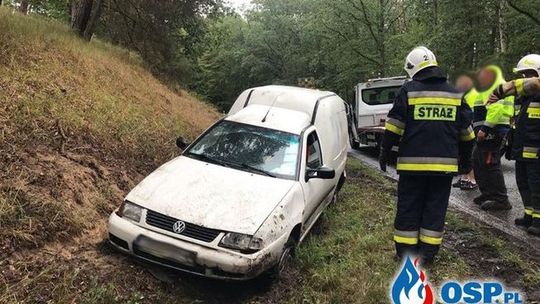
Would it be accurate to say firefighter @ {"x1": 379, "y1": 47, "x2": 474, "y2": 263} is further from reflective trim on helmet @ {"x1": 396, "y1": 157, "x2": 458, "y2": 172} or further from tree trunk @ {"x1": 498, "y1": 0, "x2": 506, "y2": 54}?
tree trunk @ {"x1": 498, "y1": 0, "x2": 506, "y2": 54}

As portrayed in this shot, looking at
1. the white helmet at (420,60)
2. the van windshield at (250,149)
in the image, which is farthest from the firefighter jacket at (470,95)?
the van windshield at (250,149)

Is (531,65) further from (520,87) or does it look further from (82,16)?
(82,16)

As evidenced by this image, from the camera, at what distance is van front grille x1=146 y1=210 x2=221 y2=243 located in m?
4.25

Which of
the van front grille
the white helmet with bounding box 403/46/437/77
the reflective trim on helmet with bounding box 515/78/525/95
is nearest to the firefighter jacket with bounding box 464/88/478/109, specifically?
the white helmet with bounding box 403/46/437/77

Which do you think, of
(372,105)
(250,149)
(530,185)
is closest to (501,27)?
(372,105)

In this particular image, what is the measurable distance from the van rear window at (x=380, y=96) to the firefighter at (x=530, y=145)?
27.4 ft

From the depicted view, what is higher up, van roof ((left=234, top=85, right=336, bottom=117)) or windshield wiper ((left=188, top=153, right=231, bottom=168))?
van roof ((left=234, top=85, right=336, bottom=117))

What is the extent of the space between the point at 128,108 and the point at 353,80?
22026 millimetres

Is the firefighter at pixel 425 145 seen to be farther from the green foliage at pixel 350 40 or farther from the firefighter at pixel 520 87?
the firefighter at pixel 520 87

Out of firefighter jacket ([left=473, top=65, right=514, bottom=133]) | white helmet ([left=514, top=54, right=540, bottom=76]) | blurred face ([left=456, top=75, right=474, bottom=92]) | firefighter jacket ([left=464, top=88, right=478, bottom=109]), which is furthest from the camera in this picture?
firefighter jacket ([left=473, top=65, right=514, bottom=133])

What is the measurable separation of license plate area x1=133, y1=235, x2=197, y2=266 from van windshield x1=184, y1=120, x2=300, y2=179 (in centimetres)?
134

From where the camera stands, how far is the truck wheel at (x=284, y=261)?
459 cm

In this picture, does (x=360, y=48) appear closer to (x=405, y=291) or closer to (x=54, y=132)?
(x=54, y=132)

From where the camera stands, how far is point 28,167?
5227 mm
